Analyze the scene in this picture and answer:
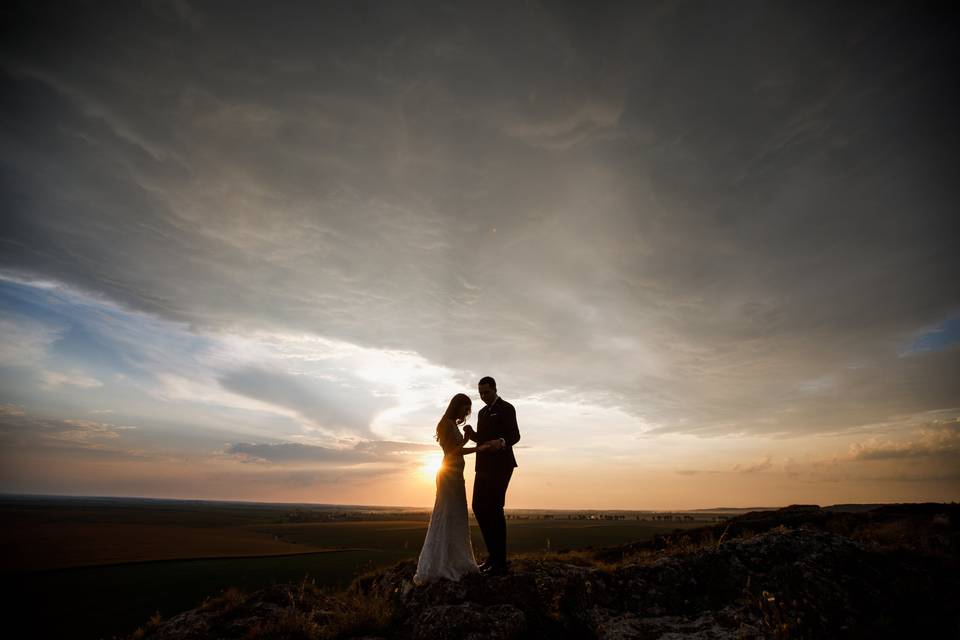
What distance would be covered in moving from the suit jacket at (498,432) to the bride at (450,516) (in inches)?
13.6

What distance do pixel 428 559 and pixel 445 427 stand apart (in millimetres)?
2662

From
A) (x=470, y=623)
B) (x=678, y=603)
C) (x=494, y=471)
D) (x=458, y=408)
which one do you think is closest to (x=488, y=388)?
(x=458, y=408)

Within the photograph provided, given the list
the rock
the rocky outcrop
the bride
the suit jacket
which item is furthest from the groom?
the rock

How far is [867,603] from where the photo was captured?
21.4 feet

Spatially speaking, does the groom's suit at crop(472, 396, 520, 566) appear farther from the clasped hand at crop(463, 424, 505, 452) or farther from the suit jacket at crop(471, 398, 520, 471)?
the clasped hand at crop(463, 424, 505, 452)

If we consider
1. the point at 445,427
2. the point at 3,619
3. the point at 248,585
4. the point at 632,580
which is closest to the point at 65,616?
the point at 3,619

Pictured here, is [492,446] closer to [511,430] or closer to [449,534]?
[511,430]

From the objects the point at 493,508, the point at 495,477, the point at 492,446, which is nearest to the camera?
the point at 492,446

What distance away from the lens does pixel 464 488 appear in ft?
30.3

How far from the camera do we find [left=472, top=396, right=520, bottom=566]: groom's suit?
8.46 meters

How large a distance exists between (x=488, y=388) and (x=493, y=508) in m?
2.46

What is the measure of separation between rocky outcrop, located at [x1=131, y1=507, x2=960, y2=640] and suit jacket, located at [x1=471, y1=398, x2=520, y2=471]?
206cm

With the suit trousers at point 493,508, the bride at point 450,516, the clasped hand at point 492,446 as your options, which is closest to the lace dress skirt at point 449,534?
the bride at point 450,516

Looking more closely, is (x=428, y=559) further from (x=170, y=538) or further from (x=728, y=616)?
(x=170, y=538)
